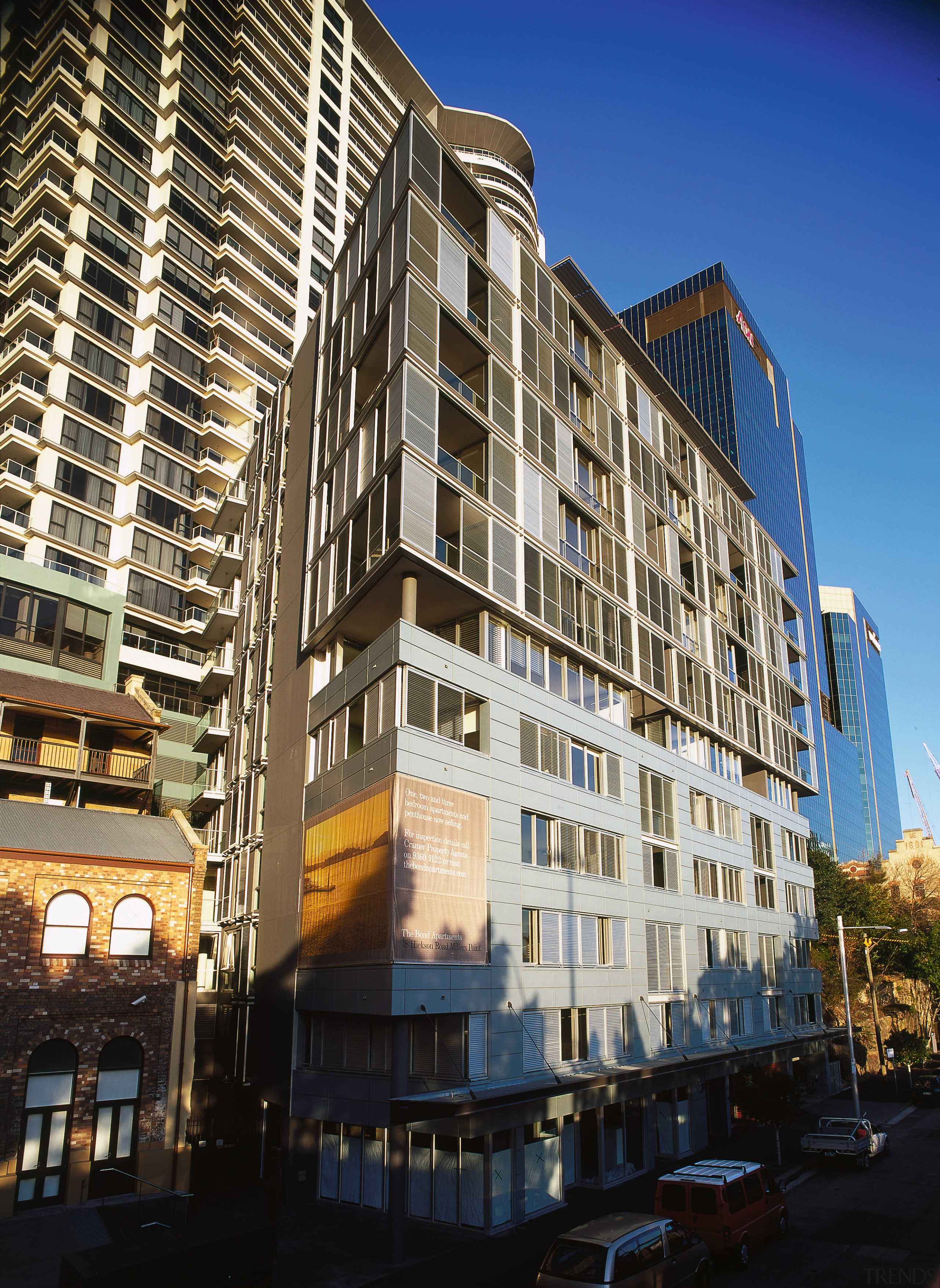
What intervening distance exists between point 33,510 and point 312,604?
28.9 metres

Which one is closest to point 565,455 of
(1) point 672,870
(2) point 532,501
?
(2) point 532,501

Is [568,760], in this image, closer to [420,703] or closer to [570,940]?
[570,940]

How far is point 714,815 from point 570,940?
1585cm

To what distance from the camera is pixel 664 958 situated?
112 ft

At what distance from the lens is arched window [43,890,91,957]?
23.8 metres

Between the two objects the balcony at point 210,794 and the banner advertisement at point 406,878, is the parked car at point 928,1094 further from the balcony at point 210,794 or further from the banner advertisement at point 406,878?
the balcony at point 210,794

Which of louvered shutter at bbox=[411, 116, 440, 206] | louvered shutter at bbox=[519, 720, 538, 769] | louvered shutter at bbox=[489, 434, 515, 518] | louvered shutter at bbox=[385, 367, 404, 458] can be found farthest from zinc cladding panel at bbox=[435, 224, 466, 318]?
louvered shutter at bbox=[519, 720, 538, 769]

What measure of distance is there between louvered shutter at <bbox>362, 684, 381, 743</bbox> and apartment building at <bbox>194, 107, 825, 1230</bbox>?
129mm

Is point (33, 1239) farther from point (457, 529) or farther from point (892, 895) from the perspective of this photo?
point (892, 895)

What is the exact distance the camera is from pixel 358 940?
924 inches

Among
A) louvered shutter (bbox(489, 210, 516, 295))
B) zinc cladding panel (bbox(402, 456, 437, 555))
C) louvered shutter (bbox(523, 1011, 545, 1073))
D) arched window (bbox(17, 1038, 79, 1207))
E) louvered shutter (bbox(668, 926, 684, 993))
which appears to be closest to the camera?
arched window (bbox(17, 1038, 79, 1207))

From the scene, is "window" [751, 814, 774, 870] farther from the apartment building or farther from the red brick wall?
the red brick wall

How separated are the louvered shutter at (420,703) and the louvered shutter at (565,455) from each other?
12480mm

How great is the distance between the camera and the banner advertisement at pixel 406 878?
22250 mm
